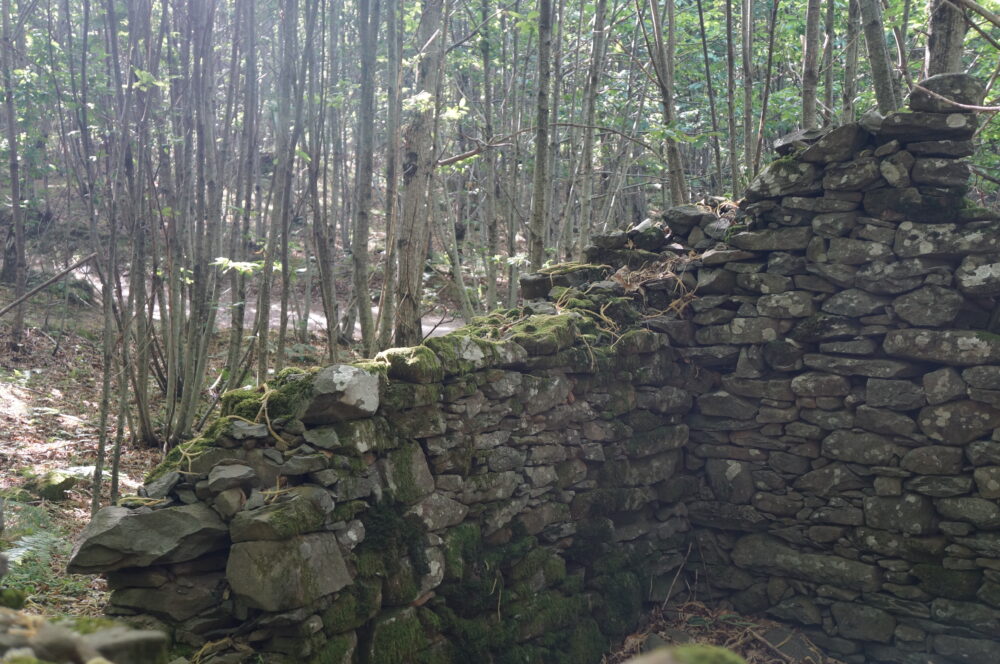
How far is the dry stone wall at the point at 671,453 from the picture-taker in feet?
11.9

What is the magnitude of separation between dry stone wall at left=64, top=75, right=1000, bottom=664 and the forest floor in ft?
0.91

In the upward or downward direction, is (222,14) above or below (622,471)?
above

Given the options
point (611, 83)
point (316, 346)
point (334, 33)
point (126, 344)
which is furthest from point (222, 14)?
point (126, 344)

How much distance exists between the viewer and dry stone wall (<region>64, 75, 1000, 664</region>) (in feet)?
11.9

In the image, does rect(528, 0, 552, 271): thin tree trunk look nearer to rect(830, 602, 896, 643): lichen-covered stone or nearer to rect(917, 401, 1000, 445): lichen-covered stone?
rect(917, 401, 1000, 445): lichen-covered stone

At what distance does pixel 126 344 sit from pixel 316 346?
7.03 m

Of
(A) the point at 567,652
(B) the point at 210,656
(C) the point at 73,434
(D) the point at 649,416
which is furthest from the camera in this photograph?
(C) the point at 73,434

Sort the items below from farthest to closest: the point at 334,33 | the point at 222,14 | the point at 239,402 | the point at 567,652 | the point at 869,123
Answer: the point at 222,14, the point at 334,33, the point at 869,123, the point at 567,652, the point at 239,402

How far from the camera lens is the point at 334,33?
807 cm

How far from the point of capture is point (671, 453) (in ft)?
19.7

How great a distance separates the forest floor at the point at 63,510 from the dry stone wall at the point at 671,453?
0.91 feet

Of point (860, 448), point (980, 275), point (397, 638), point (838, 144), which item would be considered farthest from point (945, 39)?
point (397, 638)

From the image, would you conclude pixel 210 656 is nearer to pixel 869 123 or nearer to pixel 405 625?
pixel 405 625

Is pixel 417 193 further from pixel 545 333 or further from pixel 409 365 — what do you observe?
pixel 409 365
